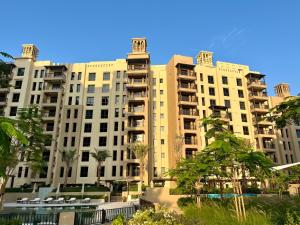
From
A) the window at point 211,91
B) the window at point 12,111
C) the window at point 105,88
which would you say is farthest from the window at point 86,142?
the window at point 211,91

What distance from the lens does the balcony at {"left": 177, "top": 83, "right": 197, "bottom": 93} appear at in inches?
2184

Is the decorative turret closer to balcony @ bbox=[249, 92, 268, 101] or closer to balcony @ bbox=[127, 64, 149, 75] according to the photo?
balcony @ bbox=[127, 64, 149, 75]

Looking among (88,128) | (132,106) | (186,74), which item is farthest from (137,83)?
(88,128)

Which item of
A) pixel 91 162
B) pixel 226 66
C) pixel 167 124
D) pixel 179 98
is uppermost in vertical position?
pixel 226 66

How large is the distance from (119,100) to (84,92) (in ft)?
30.0

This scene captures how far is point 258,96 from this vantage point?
61875 mm

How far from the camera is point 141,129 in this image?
5131cm

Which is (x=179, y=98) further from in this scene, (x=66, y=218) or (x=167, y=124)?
(x=66, y=218)

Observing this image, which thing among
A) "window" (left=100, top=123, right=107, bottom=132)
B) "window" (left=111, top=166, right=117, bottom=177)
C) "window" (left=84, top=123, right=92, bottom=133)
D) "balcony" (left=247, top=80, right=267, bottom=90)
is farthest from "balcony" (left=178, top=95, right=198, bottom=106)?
"window" (left=84, top=123, right=92, bottom=133)

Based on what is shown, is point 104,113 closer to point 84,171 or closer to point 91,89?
point 91,89

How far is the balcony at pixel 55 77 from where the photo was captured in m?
58.0

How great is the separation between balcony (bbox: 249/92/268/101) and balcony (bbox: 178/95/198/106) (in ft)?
51.8

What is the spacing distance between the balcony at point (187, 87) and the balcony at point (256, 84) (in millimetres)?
15749

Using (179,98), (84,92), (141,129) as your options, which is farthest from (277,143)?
(84,92)
